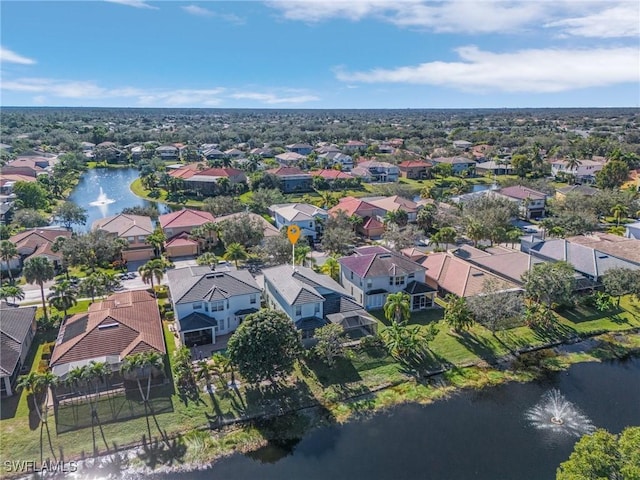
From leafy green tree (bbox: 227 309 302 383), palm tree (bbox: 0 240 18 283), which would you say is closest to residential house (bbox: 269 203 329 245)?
palm tree (bbox: 0 240 18 283)

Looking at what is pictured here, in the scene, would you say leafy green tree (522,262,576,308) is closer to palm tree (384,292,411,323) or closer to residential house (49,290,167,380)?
palm tree (384,292,411,323)

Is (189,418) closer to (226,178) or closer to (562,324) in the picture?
(562,324)

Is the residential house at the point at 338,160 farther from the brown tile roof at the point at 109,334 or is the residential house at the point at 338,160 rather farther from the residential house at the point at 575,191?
the brown tile roof at the point at 109,334

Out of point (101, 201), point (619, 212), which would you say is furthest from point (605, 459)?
point (101, 201)

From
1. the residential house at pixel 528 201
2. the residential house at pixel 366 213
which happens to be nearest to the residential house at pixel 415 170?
the residential house at pixel 528 201

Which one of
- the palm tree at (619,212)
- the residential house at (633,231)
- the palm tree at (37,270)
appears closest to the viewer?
the palm tree at (37,270)

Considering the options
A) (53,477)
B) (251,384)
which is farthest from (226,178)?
(53,477)

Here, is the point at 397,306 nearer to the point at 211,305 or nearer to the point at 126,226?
the point at 211,305
